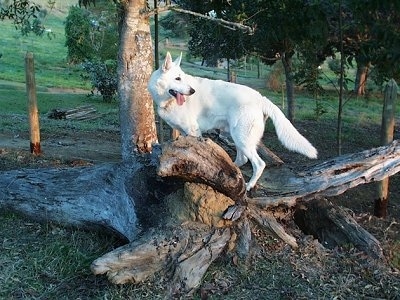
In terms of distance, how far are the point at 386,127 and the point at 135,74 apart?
345 cm

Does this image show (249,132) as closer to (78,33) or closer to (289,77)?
(289,77)

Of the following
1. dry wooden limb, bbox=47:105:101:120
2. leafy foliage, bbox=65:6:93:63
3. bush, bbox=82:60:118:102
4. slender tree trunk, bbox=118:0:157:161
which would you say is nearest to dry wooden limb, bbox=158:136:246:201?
slender tree trunk, bbox=118:0:157:161

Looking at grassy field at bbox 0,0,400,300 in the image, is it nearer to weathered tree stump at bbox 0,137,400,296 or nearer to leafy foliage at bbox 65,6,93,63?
weathered tree stump at bbox 0,137,400,296

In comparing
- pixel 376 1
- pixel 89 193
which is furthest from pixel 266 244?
pixel 376 1

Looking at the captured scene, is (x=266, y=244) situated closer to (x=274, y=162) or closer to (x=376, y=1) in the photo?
(x=274, y=162)

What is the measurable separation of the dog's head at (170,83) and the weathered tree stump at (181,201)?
733 mm

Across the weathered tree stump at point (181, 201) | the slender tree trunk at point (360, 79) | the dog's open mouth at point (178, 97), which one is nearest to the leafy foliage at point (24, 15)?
the weathered tree stump at point (181, 201)

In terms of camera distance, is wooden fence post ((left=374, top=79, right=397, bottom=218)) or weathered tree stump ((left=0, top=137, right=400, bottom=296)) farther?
wooden fence post ((left=374, top=79, right=397, bottom=218))

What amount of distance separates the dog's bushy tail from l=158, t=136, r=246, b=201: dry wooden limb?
0.76 meters

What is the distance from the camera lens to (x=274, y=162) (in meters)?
6.57

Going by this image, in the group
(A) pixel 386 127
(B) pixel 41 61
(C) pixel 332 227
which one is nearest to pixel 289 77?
(A) pixel 386 127

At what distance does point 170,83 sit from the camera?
5.45 metres

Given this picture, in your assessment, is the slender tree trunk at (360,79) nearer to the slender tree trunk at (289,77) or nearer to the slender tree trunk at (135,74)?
the slender tree trunk at (289,77)

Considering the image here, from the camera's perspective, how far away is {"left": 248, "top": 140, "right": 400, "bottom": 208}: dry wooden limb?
19.6 ft
